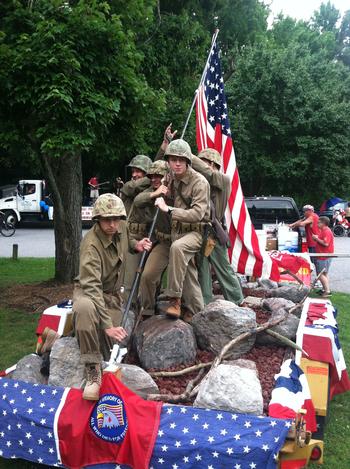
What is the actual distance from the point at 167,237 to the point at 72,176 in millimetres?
4476

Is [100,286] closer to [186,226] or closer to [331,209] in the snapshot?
[186,226]

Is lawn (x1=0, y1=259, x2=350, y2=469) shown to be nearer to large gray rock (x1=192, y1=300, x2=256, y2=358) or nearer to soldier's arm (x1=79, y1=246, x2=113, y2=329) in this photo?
large gray rock (x1=192, y1=300, x2=256, y2=358)

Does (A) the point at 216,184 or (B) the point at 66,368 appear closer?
(B) the point at 66,368

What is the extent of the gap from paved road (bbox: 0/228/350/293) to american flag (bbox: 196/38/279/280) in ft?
15.1

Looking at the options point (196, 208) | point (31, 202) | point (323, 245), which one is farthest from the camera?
point (31, 202)

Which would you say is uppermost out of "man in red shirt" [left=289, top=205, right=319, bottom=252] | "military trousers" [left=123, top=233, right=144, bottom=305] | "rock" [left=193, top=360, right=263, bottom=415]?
"man in red shirt" [left=289, top=205, right=319, bottom=252]

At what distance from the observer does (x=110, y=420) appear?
3.98 meters

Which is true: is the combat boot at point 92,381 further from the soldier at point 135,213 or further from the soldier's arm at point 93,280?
the soldier at point 135,213

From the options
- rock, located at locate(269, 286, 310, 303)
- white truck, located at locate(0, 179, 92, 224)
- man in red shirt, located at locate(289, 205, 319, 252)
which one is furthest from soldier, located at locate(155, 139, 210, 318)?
white truck, located at locate(0, 179, 92, 224)

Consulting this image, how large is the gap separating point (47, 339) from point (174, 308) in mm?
1280

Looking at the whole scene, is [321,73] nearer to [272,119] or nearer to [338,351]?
[272,119]

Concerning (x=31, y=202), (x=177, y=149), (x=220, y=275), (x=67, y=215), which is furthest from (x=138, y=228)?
(x=31, y=202)

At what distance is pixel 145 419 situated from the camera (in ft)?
13.0

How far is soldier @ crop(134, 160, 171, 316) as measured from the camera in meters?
5.96
